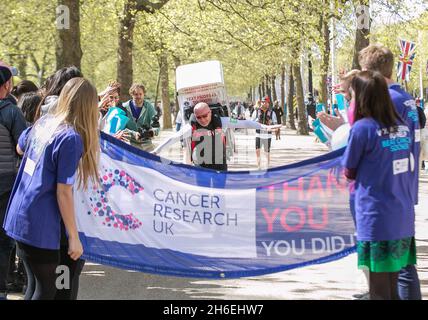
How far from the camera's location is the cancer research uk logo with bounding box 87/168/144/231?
6594 millimetres

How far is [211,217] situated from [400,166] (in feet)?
6.68

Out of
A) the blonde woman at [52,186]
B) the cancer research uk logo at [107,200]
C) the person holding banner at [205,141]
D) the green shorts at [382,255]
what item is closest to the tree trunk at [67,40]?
the person holding banner at [205,141]

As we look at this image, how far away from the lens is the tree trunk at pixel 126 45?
20.7m

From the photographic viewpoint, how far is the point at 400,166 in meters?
4.77

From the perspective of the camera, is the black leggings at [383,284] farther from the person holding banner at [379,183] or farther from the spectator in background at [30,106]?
the spectator in background at [30,106]

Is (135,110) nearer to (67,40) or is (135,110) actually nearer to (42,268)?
(67,40)

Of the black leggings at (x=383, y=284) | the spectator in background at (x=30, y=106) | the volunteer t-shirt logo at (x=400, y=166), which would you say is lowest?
the black leggings at (x=383, y=284)

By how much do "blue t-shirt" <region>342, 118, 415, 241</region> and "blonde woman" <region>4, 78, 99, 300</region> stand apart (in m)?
1.57

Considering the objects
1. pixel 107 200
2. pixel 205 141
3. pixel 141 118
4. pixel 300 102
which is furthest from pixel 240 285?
pixel 300 102

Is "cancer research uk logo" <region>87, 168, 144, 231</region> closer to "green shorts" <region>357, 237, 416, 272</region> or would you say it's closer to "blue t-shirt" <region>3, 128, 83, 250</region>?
"blue t-shirt" <region>3, 128, 83, 250</region>

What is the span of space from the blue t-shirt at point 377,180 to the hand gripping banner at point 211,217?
1.35 metres

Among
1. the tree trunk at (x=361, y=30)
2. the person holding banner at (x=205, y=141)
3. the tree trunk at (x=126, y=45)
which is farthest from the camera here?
the tree trunk at (x=126, y=45)

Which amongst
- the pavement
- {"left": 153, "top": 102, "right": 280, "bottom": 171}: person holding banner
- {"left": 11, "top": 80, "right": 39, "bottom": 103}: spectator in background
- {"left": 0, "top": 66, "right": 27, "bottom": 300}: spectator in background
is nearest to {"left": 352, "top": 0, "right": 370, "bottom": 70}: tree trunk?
{"left": 153, "top": 102, "right": 280, "bottom": 171}: person holding banner
